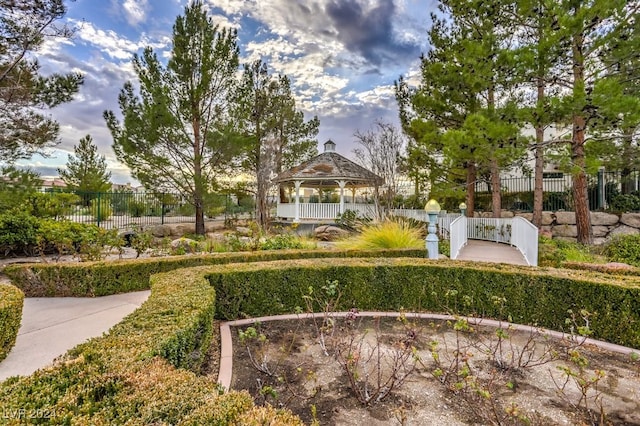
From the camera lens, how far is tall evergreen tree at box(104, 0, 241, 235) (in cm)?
1200

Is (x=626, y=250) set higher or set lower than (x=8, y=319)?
lower

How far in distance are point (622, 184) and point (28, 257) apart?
21.9m

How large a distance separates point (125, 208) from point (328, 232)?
961 cm

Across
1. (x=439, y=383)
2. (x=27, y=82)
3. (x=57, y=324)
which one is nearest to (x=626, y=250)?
(x=439, y=383)

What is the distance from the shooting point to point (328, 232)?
14039mm

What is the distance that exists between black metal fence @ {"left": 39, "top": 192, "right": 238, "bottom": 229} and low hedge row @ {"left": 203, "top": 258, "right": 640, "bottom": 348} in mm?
9035

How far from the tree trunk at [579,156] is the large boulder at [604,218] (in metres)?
2.54

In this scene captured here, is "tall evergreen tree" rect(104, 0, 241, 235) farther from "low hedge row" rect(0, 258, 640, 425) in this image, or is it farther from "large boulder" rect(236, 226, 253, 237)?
"low hedge row" rect(0, 258, 640, 425)

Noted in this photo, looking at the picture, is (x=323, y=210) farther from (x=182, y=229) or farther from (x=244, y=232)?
(x=182, y=229)

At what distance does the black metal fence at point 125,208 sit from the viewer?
12.5 m

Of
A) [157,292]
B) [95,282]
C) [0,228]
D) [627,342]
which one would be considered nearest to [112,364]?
[157,292]

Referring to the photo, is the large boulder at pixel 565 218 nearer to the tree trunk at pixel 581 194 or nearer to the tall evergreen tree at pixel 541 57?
the tree trunk at pixel 581 194

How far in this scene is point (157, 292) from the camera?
3639 mm

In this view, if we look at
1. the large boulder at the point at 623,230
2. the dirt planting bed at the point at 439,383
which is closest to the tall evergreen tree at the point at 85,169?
the dirt planting bed at the point at 439,383
